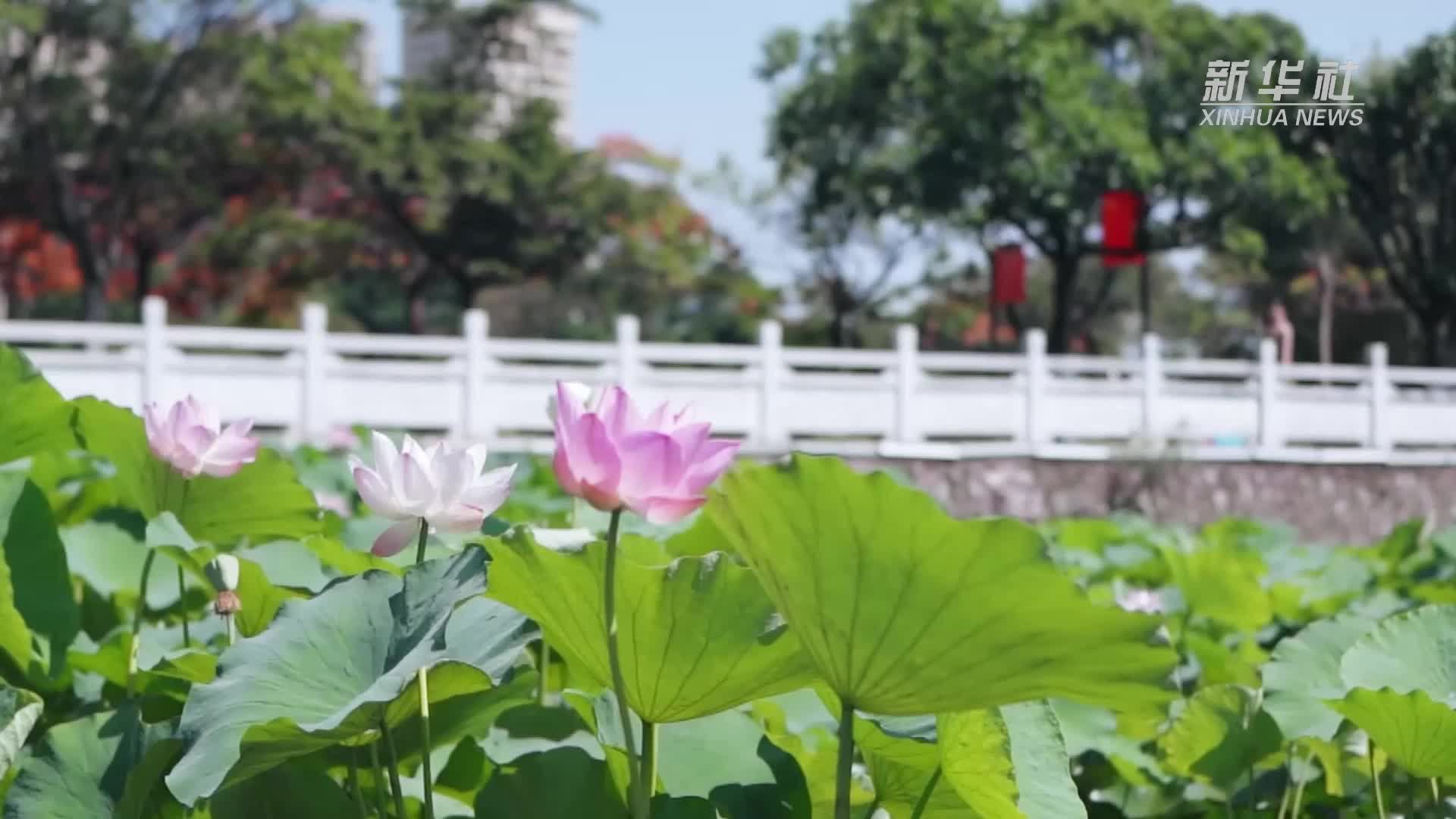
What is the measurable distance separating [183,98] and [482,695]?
915 inches

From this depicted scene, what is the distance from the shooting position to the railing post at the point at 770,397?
39.9 feet

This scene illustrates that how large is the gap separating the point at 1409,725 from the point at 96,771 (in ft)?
2.72

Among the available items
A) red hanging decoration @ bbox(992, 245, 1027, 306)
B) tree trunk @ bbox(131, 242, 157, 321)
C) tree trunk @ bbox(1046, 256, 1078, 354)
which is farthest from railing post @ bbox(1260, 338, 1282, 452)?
tree trunk @ bbox(131, 242, 157, 321)

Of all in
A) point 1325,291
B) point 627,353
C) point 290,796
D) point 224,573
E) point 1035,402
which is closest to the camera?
point 290,796

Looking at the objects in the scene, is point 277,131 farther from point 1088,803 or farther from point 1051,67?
point 1088,803

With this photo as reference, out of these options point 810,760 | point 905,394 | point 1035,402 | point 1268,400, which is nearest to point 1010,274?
point 1268,400

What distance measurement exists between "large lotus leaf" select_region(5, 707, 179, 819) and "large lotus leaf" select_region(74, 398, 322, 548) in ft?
1.32

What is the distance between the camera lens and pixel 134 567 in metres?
1.75

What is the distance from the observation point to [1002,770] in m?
0.90

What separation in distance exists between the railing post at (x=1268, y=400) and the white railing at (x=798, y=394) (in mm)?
18

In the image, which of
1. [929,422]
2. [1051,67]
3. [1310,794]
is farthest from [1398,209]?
[1310,794]

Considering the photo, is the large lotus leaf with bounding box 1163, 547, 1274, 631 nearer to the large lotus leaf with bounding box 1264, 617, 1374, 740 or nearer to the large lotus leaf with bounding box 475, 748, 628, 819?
the large lotus leaf with bounding box 1264, 617, 1374, 740

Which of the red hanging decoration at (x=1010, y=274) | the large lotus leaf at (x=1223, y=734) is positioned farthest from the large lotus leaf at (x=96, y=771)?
the red hanging decoration at (x=1010, y=274)

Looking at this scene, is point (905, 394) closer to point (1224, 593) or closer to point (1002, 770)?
point (1224, 593)
